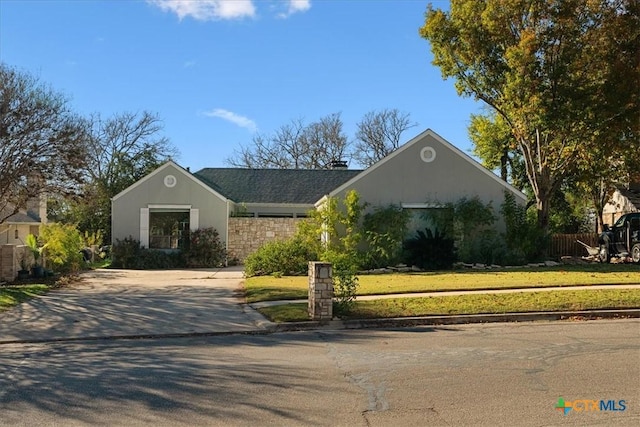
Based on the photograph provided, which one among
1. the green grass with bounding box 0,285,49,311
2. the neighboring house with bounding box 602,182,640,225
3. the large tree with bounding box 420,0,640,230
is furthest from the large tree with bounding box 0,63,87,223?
the neighboring house with bounding box 602,182,640,225

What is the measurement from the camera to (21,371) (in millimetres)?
7953

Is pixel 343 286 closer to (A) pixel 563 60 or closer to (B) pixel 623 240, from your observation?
(A) pixel 563 60

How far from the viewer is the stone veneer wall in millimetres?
28438


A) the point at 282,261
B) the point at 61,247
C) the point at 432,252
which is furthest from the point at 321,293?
the point at 61,247

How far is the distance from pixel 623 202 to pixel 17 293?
31947mm

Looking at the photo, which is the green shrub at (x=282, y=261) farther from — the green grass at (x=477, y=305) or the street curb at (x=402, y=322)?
the street curb at (x=402, y=322)

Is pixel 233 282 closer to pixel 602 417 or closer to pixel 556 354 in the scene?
pixel 556 354

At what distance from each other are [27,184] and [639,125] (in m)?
21.8

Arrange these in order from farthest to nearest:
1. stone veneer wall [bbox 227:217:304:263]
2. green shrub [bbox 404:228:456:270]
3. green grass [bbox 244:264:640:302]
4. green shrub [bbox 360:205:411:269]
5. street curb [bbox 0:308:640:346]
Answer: stone veneer wall [bbox 227:217:304:263]
green shrub [bbox 360:205:411:269]
green shrub [bbox 404:228:456:270]
green grass [bbox 244:264:640:302]
street curb [bbox 0:308:640:346]

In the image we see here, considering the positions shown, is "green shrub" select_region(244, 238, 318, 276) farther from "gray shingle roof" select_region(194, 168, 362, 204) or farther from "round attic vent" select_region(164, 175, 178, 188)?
"gray shingle roof" select_region(194, 168, 362, 204)

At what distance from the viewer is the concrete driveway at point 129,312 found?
11.2m

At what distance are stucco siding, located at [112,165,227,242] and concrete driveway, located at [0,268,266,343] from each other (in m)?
8.34

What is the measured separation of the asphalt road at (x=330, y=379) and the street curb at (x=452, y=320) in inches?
37.3

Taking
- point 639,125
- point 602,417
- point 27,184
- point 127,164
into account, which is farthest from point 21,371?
point 127,164
